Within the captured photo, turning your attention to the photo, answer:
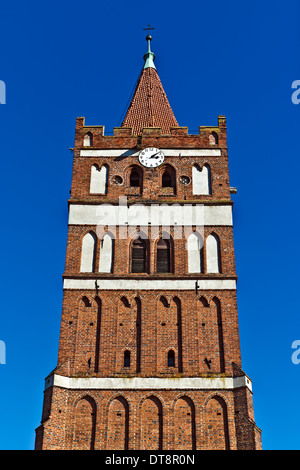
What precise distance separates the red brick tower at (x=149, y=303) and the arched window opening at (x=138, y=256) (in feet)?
0.13

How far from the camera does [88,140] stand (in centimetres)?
2894

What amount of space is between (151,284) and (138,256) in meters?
1.40

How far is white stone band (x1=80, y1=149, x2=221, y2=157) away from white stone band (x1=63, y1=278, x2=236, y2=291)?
5.79 m

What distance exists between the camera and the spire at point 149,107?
31.3 meters

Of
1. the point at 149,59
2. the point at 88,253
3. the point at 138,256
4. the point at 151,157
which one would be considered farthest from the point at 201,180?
the point at 149,59

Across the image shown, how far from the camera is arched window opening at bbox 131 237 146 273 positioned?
84.1 ft

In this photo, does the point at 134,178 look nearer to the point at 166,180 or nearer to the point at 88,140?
the point at 166,180

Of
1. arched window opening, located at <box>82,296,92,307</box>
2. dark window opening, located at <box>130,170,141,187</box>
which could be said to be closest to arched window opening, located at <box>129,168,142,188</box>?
dark window opening, located at <box>130,170,141,187</box>

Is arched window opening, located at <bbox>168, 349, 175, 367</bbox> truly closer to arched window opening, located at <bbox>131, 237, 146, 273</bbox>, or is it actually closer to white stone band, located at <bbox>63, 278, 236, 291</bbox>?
white stone band, located at <bbox>63, 278, 236, 291</bbox>

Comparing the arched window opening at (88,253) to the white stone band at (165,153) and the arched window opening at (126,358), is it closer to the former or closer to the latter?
the arched window opening at (126,358)

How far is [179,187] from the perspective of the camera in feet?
90.4

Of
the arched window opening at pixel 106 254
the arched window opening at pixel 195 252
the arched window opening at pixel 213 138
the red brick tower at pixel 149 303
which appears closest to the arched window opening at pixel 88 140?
the red brick tower at pixel 149 303
